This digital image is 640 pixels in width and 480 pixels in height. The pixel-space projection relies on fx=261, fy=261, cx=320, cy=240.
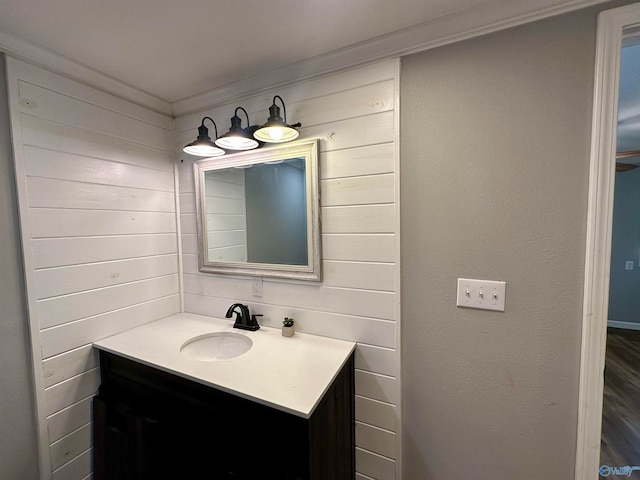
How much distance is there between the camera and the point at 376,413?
119 cm

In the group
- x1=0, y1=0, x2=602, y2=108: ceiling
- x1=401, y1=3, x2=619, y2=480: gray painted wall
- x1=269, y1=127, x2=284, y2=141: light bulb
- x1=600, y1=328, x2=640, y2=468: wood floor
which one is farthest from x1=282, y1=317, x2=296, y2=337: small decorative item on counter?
x1=600, y1=328, x2=640, y2=468: wood floor

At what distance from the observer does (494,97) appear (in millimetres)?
963

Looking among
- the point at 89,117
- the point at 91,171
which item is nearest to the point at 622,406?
the point at 91,171

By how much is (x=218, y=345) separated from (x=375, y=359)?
32.8 inches

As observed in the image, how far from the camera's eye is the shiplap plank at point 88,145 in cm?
110

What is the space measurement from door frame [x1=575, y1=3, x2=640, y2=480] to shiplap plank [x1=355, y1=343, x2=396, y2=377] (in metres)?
0.64

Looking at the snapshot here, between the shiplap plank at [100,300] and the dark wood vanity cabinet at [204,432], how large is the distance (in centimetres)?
25

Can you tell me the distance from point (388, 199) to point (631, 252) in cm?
441

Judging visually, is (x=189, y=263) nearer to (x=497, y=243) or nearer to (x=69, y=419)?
(x=69, y=419)

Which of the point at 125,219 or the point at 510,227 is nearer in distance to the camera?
the point at 510,227

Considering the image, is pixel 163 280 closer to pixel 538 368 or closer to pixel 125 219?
pixel 125 219

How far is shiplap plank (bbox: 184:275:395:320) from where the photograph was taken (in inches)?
45.7

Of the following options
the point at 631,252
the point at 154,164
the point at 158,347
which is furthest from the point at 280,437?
the point at 631,252

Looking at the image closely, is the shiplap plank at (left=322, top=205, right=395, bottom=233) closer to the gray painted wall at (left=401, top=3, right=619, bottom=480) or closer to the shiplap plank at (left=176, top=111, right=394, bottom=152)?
the gray painted wall at (left=401, top=3, right=619, bottom=480)
